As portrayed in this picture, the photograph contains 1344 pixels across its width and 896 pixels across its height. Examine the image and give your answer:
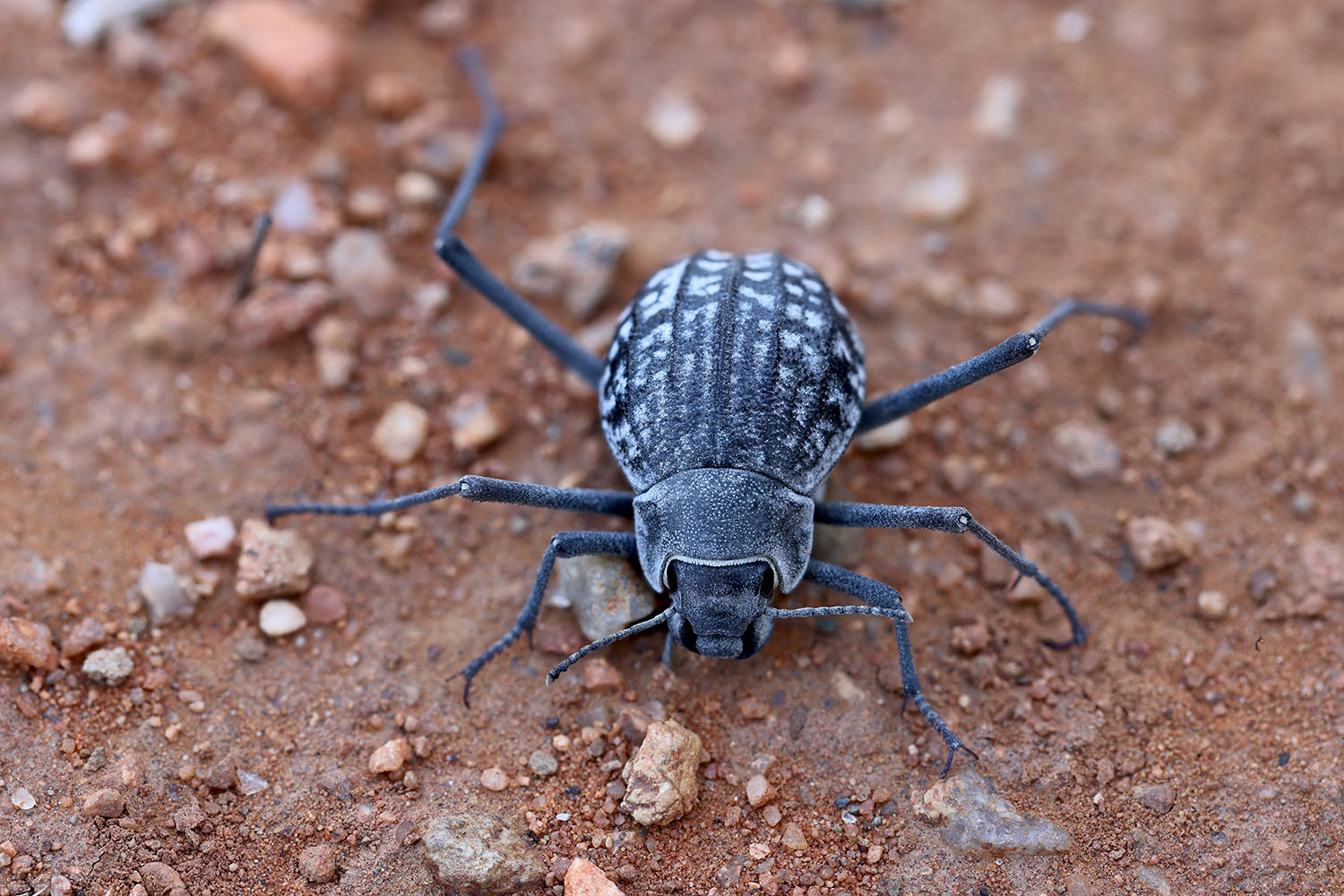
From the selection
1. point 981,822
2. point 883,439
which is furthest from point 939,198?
point 981,822

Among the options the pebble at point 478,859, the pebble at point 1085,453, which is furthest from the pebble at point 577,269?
the pebble at point 478,859

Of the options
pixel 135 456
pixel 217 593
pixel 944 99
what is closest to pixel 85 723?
pixel 217 593

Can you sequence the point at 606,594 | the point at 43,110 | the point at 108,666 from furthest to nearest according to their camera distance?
1. the point at 43,110
2. the point at 606,594
3. the point at 108,666

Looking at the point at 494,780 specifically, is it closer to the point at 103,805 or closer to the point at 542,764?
the point at 542,764

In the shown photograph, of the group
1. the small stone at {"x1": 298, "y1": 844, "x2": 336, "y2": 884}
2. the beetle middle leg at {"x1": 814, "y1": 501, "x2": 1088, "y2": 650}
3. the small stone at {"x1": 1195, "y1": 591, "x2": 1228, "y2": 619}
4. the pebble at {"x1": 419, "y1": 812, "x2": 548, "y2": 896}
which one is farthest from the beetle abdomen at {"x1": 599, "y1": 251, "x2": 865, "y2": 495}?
the small stone at {"x1": 298, "y1": 844, "x2": 336, "y2": 884}

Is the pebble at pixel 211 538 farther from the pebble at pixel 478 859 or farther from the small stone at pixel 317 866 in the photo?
the pebble at pixel 478 859

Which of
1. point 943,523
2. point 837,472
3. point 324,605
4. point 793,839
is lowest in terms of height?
point 793,839

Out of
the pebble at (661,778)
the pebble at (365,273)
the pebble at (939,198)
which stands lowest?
the pebble at (661,778)
